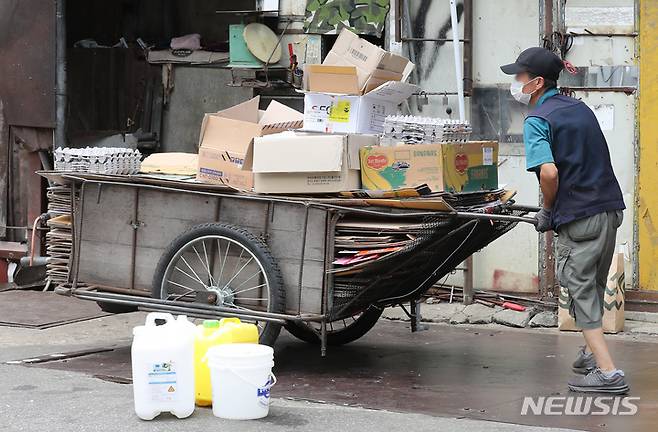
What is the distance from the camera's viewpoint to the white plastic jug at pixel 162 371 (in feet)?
19.1

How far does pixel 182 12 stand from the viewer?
11.6 meters

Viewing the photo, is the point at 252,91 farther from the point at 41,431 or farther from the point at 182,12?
the point at 41,431

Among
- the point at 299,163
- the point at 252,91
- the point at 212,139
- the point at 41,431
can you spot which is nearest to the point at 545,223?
the point at 299,163

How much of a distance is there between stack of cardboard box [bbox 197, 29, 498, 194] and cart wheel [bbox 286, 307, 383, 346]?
4.44 feet

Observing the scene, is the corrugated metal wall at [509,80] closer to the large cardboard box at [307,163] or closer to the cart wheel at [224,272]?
the large cardboard box at [307,163]

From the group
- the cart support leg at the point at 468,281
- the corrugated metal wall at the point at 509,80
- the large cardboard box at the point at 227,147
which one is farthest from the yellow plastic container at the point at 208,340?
the corrugated metal wall at the point at 509,80

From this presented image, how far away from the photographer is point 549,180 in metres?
6.30

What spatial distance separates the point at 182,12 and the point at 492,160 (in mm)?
5314

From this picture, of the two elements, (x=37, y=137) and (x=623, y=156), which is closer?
(x=623, y=156)

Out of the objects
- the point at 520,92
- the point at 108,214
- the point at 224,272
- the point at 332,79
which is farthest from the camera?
the point at 108,214

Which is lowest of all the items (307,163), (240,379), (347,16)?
(240,379)

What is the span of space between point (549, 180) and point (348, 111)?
60.3 inches

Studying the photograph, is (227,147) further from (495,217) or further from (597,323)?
(597,323)

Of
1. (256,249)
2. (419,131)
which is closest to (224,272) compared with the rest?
(256,249)
